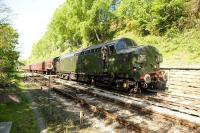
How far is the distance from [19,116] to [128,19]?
104ft

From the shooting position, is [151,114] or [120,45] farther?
[120,45]

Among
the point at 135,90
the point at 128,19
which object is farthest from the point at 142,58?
the point at 128,19

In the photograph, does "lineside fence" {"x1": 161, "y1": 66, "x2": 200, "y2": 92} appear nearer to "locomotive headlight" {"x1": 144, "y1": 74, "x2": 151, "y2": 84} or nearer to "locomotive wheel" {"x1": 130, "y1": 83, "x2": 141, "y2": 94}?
"locomotive wheel" {"x1": 130, "y1": 83, "x2": 141, "y2": 94}

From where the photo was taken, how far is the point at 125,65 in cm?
1766

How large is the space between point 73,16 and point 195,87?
3699 centimetres

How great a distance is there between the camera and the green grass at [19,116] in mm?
11492

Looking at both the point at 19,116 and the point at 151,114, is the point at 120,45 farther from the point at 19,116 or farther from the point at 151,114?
the point at 19,116

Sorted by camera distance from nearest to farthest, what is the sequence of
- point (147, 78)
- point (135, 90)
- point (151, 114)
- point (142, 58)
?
point (151, 114)
point (147, 78)
point (142, 58)
point (135, 90)

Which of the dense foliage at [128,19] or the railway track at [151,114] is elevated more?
the dense foliage at [128,19]

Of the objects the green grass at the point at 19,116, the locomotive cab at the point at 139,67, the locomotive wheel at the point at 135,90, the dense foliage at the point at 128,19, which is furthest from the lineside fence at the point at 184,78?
the green grass at the point at 19,116

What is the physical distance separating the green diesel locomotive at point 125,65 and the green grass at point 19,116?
20.3ft

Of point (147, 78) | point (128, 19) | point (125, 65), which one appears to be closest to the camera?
point (147, 78)

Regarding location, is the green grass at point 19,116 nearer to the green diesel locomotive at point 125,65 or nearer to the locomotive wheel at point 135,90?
the green diesel locomotive at point 125,65

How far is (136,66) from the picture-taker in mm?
16875
